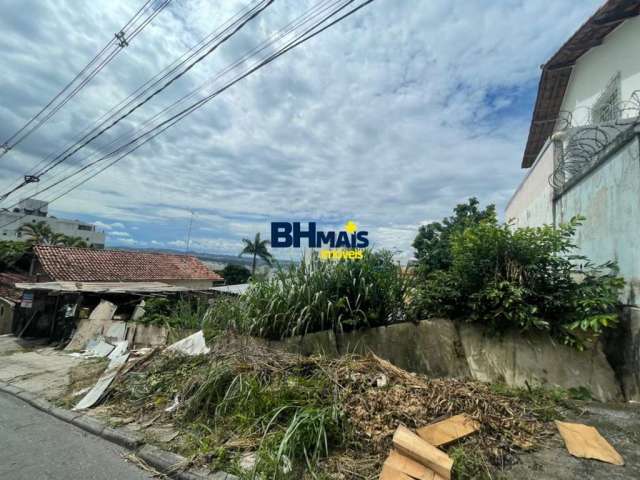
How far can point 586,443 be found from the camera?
271 cm

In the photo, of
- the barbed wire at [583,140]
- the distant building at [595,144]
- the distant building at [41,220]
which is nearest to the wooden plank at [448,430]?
the distant building at [595,144]

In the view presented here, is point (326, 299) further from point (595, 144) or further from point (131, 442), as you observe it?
point (595, 144)

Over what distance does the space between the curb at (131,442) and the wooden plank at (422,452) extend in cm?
135

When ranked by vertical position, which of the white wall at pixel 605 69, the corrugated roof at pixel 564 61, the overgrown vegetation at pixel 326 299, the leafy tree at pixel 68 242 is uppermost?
the corrugated roof at pixel 564 61

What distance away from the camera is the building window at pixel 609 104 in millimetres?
7379

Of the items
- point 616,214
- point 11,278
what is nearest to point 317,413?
point 616,214

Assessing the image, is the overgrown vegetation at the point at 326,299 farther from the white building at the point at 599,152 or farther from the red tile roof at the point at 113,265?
the red tile roof at the point at 113,265

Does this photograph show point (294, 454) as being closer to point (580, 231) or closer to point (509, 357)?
point (509, 357)

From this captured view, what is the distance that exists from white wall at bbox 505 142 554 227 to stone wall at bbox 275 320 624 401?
2813mm

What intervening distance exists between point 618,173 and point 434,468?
12.7 ft

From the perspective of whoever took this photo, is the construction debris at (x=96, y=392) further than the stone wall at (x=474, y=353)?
Yes

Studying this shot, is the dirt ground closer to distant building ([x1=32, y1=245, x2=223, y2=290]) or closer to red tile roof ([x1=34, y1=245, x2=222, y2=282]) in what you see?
distant building ([x1=32, y1=245, x2=223, y2=290])

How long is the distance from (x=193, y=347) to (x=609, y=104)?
10.2 m

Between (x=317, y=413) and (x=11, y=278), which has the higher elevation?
(x=317, y=413)
